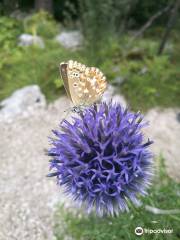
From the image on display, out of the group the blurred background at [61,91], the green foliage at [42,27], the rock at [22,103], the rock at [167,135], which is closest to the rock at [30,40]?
the blurred background at [61,91]

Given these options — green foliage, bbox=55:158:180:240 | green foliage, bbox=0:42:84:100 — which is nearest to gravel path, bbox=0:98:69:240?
green foliage, bbox=55:158:180:240

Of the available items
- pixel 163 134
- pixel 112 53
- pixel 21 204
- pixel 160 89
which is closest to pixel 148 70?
pixel 160 89

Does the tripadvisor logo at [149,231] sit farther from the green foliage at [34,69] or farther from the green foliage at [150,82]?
the green foliage at [34,69]

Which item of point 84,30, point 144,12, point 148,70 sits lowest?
point 148,70

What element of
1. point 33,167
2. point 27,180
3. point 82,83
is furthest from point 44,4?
point 82,83

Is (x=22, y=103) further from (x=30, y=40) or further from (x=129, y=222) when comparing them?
(x=129, y=222)

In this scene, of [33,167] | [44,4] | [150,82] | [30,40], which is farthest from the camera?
[44,4]

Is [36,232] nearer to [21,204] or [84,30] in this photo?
[21,204]

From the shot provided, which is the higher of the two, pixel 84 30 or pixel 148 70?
pixel 84 30
